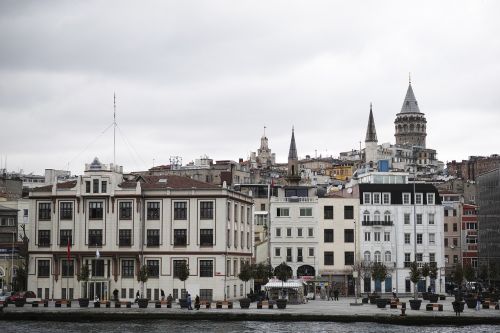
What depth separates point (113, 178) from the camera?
93.7 metres

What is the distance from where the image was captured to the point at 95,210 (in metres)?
93.9

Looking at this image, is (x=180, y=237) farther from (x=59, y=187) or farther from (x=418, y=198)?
(x=418, y=198)

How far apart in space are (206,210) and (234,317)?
23161 mm

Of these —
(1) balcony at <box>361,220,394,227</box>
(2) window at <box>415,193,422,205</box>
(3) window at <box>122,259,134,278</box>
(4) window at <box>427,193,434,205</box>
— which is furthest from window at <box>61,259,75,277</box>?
(4) window at <box>427,193,434,205</box>

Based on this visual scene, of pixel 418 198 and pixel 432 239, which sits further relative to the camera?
pixel 418 198

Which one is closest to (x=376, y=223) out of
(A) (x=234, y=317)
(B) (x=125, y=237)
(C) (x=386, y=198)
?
(C) (x=386, y=198)

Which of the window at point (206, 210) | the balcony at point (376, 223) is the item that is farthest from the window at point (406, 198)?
the window at point (206, 210)

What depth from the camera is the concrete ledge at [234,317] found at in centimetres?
6762

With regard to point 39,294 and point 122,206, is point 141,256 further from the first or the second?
point 39,294

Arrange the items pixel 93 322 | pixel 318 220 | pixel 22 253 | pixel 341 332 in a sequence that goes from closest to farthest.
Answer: pixel 341 332
pixel 93 322
pixel 22 253
pixel 318 220

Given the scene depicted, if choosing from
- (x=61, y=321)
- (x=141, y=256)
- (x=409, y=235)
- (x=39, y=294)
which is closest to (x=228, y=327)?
(x=61, y=321)

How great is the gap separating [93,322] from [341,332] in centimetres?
1997

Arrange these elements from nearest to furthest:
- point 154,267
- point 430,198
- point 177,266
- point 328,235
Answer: point 177,266 < point 154,267 < point 328,235 < point 430,198

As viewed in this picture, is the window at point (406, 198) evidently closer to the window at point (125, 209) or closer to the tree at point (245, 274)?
the tree at point (245, 274)
